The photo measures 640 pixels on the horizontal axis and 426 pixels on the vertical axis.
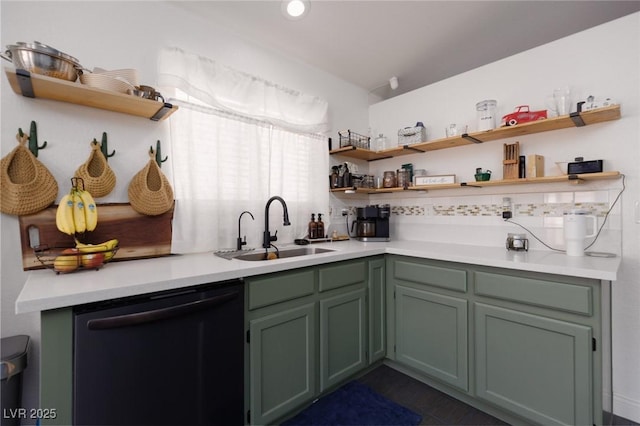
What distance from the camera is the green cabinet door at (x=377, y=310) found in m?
2.14

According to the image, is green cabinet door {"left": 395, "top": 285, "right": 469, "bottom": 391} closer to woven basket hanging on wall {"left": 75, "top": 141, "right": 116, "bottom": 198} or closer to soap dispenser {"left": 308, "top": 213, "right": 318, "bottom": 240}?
soap dispenser {"left": 308, "top": 213, "right": 318, "bottom": 240}

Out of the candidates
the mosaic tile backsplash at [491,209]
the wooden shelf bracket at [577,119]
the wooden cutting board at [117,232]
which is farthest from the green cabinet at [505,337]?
the wooden cutting board at [117,232]

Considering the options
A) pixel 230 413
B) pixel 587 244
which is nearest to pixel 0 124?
pixel 230 413

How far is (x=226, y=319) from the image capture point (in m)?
1.39

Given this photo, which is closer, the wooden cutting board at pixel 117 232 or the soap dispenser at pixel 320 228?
the wooden cutting board at pixel 117 232

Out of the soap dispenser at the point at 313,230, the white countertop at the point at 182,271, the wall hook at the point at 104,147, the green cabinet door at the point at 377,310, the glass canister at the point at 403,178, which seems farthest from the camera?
the glass canister at the point at 403,178

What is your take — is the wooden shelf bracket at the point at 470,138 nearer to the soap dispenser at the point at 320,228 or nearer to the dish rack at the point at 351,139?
the dish rack at the point at 351,139

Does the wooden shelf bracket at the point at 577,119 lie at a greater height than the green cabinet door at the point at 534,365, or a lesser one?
greater

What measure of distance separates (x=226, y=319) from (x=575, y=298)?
5.55 ft

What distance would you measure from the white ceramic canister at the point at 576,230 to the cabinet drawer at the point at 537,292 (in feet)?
1.46

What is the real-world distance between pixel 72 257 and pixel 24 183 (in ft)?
1.61

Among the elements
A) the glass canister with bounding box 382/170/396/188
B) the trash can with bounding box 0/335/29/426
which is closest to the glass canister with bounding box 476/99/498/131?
the glass canister with bounding box 382/170/396/188

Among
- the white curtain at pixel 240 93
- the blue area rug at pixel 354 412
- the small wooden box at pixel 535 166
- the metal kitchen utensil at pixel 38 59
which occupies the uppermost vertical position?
the white curtain at pixel 240 93

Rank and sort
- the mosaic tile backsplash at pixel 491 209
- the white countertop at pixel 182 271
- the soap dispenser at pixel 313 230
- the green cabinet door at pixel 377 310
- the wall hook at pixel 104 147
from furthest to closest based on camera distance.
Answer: the soap dispenser at pixel 313 230 → the green cabinet door at pixel 377 310 → the mosaic tile backsplash at pixel 491 209 → the wall hook at pixel 104 147 → the white countertop at pixel 182 271
